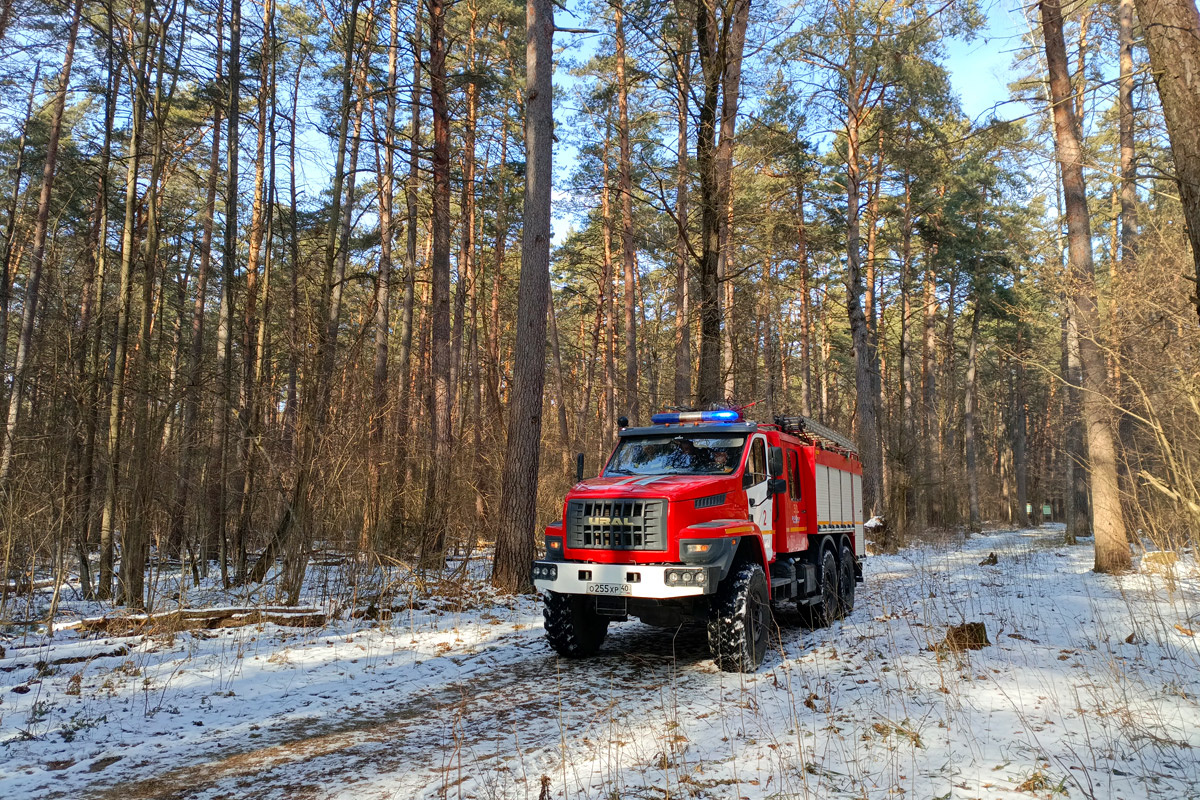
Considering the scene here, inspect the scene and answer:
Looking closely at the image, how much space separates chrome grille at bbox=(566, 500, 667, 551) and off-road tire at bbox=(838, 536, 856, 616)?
181 inches

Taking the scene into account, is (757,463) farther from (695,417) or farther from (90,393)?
(90,393)

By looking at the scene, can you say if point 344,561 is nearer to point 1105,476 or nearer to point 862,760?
point 862,760

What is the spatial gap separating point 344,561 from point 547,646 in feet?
11.6

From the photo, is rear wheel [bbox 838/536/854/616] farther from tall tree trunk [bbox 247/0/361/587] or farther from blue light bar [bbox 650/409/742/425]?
tall tree trunk [bbox 247/0/361/587]

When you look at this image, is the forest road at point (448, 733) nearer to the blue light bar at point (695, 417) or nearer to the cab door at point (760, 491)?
the cab door at point (760, 491)

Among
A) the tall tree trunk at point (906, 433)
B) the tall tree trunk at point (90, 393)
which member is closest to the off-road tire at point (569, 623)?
the tall tree trunk at point (90, 393)

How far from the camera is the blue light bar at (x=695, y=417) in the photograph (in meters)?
8.04

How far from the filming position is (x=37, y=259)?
14.1m

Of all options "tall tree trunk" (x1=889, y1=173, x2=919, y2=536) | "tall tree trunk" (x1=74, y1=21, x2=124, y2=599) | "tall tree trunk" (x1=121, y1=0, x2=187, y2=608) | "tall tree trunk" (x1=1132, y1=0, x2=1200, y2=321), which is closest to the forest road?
"tall tree trunk" (x1=121, y1=0, x2=187, y2=608)

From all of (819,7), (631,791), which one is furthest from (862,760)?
(819,7)

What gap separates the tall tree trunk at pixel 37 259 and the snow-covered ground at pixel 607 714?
3233mm

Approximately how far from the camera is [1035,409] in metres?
54.1

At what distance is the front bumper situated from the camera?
20.4 ft

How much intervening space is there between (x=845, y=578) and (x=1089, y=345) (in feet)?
19.2
